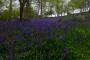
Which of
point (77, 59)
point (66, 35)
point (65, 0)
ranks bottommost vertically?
point (77, 59)

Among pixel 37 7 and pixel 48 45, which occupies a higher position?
pixel 37 7

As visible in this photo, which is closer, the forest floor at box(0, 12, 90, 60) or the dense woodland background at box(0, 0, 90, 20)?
the forest floor at box(0, 12, 90, 60)

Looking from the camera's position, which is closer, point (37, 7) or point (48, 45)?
point (48, 45)

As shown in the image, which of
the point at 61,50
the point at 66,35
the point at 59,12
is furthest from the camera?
Result: the point at 59,12

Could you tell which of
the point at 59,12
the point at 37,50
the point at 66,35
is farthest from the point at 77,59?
the point at 59,12

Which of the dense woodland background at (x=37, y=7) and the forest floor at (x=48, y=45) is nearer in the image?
the forest floor at (x=48, y=45)

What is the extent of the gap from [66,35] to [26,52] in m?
2.12

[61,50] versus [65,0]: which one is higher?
[65,0]

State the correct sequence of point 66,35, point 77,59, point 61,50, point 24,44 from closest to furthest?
point 77,59 < point 61,50 < point 24,44 < point 66,35

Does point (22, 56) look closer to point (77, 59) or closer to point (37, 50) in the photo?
point (37, 50)

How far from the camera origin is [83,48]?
26.6 feet

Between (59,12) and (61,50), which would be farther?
(59,12)

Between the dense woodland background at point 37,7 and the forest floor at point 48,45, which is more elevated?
the dense woodland background at point 37,7

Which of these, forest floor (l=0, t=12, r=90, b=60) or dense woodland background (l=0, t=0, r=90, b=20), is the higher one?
dense woodland background (l=0, t=0, r=90, b=20)
